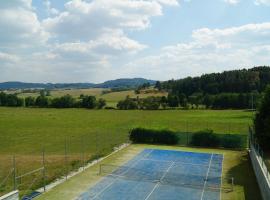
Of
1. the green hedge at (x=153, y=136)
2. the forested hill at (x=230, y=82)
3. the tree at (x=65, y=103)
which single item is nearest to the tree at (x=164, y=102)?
the forested hill at (x=230, y=82)

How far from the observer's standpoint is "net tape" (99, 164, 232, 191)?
2158cm

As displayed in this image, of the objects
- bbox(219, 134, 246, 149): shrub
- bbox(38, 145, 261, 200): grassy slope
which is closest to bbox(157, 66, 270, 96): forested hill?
bbox(219, 134, 246, 149): shrub

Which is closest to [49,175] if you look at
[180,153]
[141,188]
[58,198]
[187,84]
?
[58,198]

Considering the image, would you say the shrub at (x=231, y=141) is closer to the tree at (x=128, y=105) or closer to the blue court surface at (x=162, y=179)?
the blue court surface at (x=162, y=179)

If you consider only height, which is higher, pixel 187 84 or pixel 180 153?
pixel 187 84

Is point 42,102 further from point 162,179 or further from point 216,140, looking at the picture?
point 162,179

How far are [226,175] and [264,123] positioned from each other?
6.65 m

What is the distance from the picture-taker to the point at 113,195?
19.4m

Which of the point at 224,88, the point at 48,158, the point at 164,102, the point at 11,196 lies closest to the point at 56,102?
the point at 164,102

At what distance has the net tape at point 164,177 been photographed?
21.6 metres

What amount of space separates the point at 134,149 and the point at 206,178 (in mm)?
11507

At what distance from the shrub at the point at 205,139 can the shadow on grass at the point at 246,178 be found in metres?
5.97

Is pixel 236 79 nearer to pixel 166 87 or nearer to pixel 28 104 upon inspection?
pixel 166 87

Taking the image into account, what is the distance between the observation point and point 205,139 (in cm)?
3562
